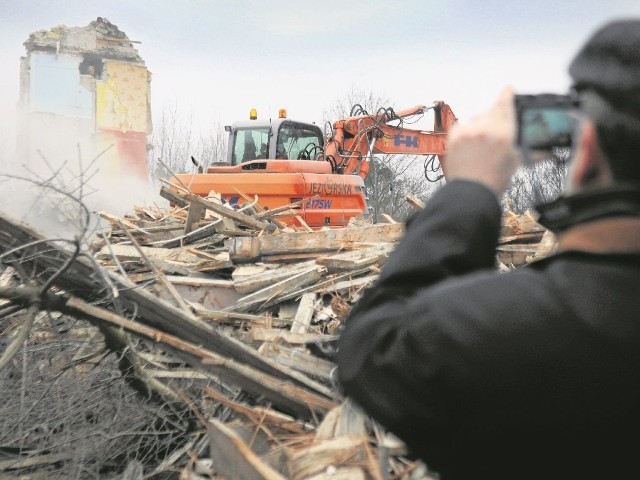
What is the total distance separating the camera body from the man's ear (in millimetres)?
39

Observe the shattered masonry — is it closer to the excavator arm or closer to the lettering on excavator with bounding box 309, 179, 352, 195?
the excavator arm

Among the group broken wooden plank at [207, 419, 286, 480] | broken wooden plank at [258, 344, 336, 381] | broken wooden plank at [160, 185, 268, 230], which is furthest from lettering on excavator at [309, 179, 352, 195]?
broken wooden plank at [207, 419, 286, 480]

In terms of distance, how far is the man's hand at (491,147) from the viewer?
1.19 metres

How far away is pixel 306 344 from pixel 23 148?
24988mm

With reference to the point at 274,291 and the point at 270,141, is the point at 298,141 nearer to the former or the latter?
the point at 270,141

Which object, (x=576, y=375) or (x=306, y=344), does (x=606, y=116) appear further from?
(x=306, y=344)

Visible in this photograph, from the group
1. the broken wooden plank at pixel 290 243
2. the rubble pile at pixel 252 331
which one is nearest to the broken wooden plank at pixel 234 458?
the rubble pile at pixel 252 331

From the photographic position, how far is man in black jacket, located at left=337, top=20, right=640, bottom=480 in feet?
3.27

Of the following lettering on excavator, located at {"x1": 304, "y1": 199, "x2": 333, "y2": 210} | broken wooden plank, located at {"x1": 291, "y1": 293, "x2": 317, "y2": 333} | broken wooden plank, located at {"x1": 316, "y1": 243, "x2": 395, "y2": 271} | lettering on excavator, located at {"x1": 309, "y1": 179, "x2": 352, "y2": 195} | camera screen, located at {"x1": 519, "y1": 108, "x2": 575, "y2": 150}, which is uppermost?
camera screen, located at {"x1": 519, "y1": 108, "x2": 575, "y2": 150}

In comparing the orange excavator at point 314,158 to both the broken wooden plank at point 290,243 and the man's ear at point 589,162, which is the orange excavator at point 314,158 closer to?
the broken wooden plank at point 290,243

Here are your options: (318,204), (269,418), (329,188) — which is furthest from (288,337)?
(329,188)

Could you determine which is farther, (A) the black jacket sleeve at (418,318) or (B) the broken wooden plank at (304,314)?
(B) the broken wooden plank at (304,314)

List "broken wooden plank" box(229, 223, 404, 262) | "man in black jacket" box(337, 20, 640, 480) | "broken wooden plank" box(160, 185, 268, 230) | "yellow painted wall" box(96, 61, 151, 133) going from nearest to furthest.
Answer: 1. "man in black jacket" box(337, 20, 640, 480)
2. "broken wooden plank" box(229, 223, 404, 262)
3. "broken wooden plank" box(160, 185, 268, 230)
4. "yellow painted wall" box(96, 61, 151, 133)

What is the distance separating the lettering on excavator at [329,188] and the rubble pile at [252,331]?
3789mm
